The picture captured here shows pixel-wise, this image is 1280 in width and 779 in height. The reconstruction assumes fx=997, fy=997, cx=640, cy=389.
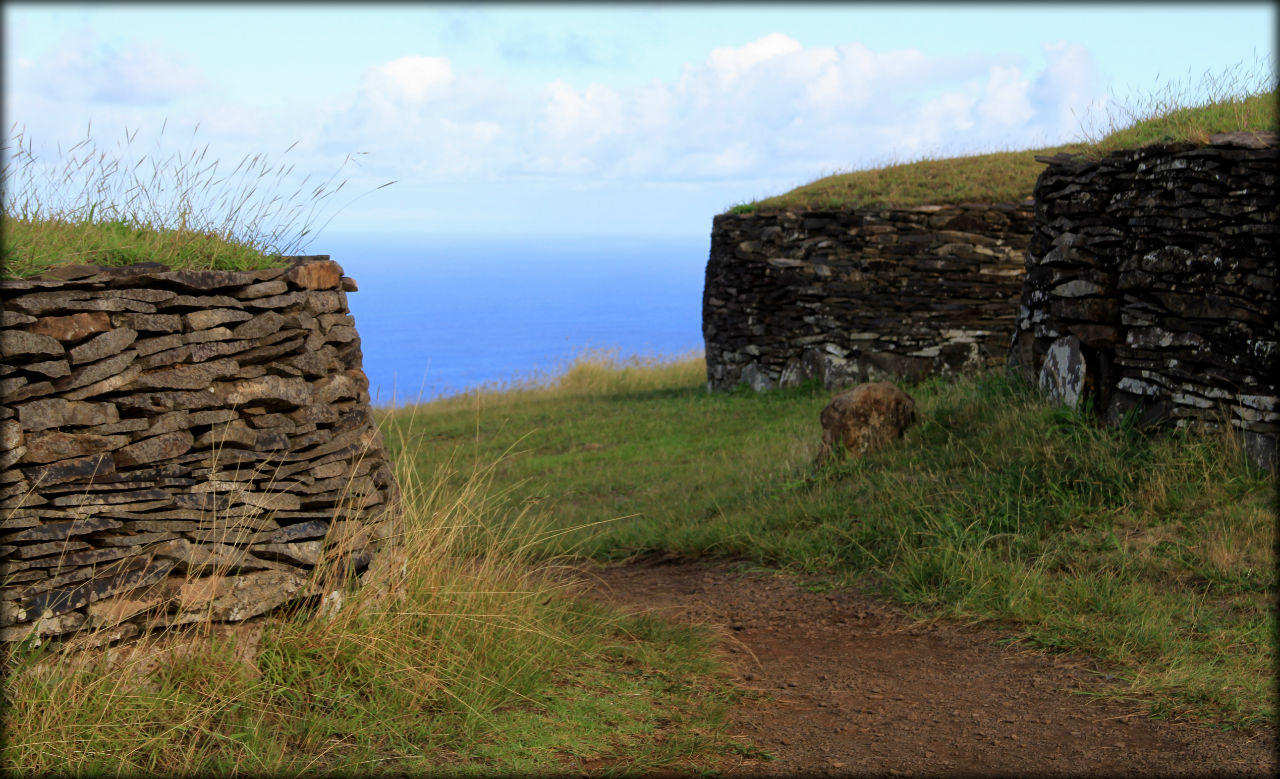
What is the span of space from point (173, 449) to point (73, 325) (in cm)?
59

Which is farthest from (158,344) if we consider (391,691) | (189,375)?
(391,691)

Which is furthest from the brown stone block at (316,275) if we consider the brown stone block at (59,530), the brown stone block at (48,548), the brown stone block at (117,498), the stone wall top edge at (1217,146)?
the stone wall top edge at (1217,146)

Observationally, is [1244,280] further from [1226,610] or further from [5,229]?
[5,229]

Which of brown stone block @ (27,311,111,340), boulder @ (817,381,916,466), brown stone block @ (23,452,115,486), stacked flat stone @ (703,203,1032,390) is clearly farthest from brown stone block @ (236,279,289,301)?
stacked flat stone @ (703,203,1032,390)

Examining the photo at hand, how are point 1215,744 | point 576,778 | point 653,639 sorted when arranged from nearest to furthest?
1. point 576,778
2. point 1215,744
3. point 653,639

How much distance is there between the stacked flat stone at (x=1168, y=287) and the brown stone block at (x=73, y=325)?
611cm

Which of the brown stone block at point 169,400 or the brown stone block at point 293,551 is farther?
the brown stone block at point 293,551

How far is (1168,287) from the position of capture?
6.55m

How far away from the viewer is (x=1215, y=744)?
12.6 ft

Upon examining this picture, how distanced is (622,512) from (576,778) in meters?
4.53

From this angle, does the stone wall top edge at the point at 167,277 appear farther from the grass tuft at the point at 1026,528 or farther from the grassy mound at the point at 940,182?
the grassy mound at the point at 940,182

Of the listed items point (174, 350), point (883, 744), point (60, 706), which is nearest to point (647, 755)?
point (883, 744)

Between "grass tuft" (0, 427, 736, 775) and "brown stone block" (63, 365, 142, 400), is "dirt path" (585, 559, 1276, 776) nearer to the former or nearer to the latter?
"grass tuft" (0, 427, 736, 775)

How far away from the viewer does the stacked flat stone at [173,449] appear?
357 cm
